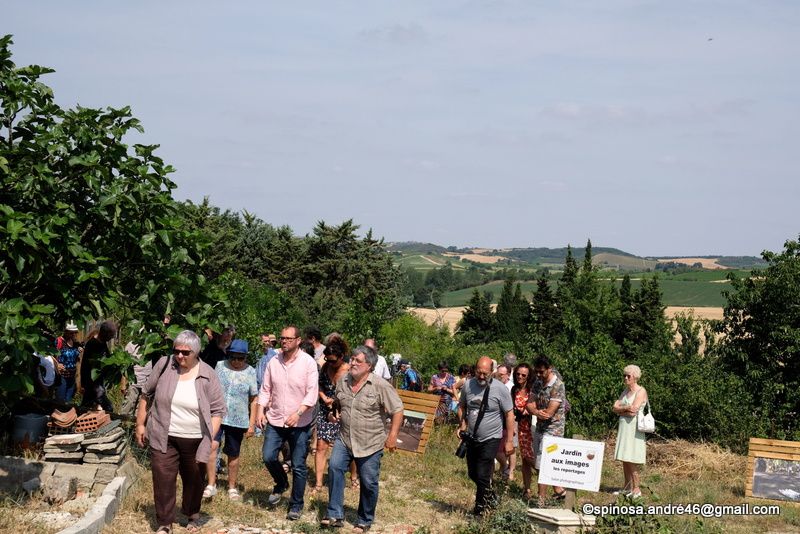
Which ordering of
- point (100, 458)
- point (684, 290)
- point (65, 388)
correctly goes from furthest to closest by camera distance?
point (684, 290), point (65, 388), point (100, 458)

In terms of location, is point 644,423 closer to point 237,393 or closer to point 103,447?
point 237,393

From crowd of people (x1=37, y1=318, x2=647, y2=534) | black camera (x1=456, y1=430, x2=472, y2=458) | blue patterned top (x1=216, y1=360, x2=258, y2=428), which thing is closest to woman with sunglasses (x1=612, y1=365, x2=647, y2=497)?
crowd of people (x1=37, y1=318, x2=647, y2=534)

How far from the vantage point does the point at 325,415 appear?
9547 mm

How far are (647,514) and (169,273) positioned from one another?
5115 mm

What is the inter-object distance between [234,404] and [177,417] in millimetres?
1640

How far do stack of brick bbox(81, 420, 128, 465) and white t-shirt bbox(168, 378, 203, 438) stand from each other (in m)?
1.48

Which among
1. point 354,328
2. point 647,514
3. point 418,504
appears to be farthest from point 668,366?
point 647,514

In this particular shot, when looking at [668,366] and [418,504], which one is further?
[668,366]

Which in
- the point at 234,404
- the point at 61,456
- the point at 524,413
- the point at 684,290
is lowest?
the point at 61,456

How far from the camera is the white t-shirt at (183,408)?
7.40m

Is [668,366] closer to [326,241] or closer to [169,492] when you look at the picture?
[169,492]

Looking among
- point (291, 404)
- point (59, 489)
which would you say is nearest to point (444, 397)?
point (291, 404)

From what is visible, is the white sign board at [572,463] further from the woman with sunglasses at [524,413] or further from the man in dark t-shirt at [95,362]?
the man in dark t-shirt at [95,362]

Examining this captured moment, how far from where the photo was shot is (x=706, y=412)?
15766 mm
